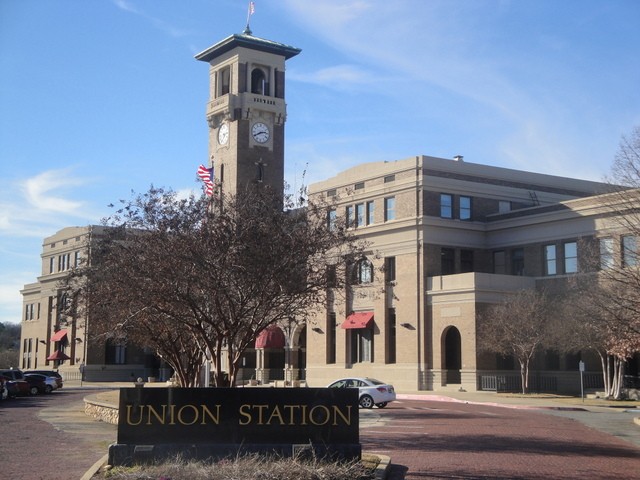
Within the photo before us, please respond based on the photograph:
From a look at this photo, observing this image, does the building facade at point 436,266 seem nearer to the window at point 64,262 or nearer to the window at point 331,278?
the window at point 331,278

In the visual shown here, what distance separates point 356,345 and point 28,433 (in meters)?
38.7

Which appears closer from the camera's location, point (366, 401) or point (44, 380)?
point (366, 401)

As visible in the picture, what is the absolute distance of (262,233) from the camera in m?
21.1

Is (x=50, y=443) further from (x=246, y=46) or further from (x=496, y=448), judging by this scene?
(x=246, y=46)

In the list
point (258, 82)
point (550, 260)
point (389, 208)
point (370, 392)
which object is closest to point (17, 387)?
point (370, 392)

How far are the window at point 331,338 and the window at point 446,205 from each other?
11.6 metres

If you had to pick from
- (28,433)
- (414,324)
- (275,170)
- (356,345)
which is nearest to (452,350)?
(414,324)

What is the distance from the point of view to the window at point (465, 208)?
6081cm

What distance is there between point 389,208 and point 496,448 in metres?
41.2

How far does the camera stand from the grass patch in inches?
553

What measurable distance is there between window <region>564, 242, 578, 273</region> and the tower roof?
3699cm

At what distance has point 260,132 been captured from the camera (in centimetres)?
7831

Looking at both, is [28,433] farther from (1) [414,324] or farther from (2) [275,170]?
(2) [275,170]

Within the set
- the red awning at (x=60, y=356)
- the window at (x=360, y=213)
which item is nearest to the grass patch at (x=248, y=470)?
the window at (x=360, y=213)
